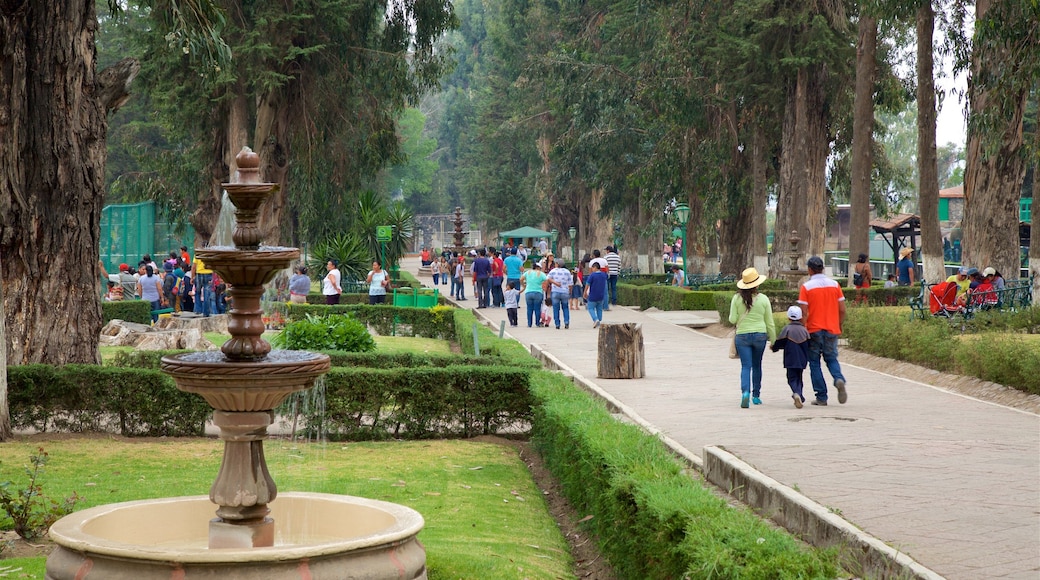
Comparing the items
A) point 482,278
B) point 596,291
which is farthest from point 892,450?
point 482,278

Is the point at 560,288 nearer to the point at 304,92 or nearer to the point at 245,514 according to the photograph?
the point at 304,92

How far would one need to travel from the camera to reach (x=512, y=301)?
87.0ft

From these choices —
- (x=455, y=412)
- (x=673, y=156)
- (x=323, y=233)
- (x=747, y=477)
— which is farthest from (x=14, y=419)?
(x=673, y=156)

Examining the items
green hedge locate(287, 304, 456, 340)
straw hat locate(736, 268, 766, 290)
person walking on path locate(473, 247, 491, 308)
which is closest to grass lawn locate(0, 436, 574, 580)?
straw hat locate(736, 268, 766, 290)

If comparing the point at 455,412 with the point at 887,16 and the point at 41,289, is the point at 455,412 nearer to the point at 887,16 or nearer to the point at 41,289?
the point at 41,289

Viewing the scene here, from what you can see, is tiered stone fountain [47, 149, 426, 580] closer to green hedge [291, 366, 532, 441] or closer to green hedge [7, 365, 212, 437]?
green hedge [291, 366, 532, 441]

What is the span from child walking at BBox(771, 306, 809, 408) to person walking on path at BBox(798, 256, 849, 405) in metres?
0.11

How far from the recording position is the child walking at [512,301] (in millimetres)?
26414

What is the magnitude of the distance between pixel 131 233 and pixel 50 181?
979 inches

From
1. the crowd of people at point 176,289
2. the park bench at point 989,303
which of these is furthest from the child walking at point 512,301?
the park bench at point 989,303

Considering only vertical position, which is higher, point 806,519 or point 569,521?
point 806,519

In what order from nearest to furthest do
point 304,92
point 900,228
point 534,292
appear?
point 534,292, point 304,92, point 900,228

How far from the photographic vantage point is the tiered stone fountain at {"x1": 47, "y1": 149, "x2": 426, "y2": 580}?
18.6 feet

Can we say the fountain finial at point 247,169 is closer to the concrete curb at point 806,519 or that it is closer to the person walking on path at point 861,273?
the concrete curb at point 806,519
